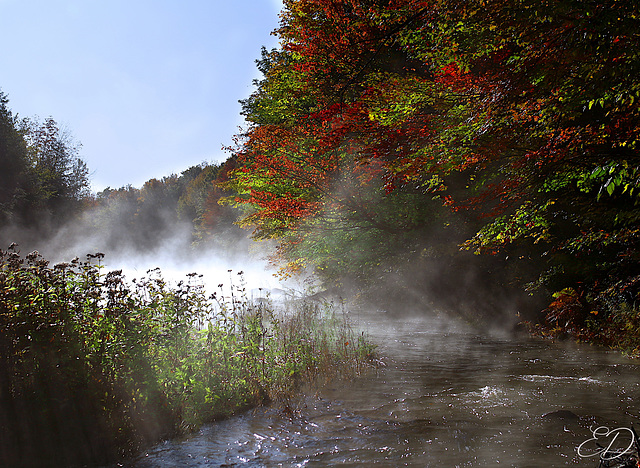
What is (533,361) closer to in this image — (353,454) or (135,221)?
(353,454)

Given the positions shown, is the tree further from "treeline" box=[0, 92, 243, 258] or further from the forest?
the forest

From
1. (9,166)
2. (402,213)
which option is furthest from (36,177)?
(402,213)

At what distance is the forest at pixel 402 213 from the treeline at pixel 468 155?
0.05m

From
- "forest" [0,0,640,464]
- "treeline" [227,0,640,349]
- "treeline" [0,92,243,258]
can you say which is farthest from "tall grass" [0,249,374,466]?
"treeline" [0,92,243,258]

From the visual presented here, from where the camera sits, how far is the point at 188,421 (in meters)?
5.08

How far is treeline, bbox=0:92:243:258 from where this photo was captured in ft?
95.9

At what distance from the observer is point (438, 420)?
5.11 m

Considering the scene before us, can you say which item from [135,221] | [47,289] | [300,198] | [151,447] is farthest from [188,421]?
[135,221]

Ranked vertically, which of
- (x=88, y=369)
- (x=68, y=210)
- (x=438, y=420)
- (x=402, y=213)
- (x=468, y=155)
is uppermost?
(x=68, y=210)

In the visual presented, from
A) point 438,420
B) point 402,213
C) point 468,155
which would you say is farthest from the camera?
point 402,213

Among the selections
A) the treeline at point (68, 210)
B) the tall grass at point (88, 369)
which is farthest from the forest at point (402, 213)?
the treeline at point (68, 210)

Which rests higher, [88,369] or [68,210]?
[68,210]

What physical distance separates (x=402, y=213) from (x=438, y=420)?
930 centimetres

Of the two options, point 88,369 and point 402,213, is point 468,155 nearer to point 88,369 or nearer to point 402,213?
point 402,213
